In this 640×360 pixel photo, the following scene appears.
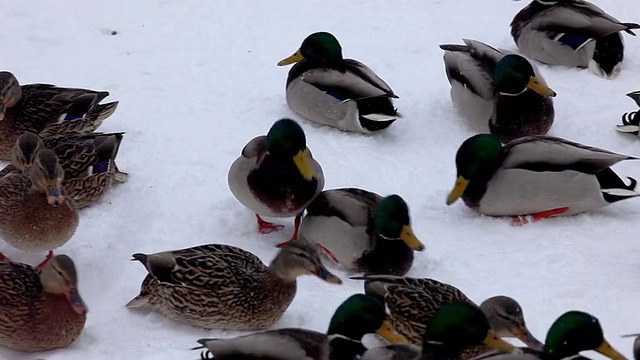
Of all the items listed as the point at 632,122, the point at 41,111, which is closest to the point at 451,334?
the point at 632,122

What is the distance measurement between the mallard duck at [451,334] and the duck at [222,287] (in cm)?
78

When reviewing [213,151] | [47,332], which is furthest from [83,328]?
[213,151]

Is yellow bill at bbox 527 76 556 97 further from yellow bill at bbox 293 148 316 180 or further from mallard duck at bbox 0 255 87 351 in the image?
mallard duck at bbox 0 255 87 351

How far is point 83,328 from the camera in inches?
199

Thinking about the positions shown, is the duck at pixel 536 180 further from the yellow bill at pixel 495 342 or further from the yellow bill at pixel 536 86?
the yellow bill at pixel 495 342

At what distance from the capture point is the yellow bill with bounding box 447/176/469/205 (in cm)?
630

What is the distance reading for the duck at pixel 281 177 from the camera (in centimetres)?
596

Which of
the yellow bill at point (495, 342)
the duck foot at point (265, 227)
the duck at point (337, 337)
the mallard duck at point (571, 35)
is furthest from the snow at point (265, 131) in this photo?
the yellow bill at point (495, 342)

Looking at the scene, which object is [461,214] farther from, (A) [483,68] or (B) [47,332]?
(B) [47,332]

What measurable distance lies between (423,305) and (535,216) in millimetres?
1541

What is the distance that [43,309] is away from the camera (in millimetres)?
4898

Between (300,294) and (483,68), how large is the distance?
9.17ft

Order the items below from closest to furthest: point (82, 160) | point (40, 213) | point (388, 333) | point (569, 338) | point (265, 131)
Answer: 1. point (569, 338)
2. point (388, 333)
3. point (40, 213)
4. point (82, 160)
5. point (265, 131)

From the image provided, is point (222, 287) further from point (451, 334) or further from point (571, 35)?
point (571, 35)
